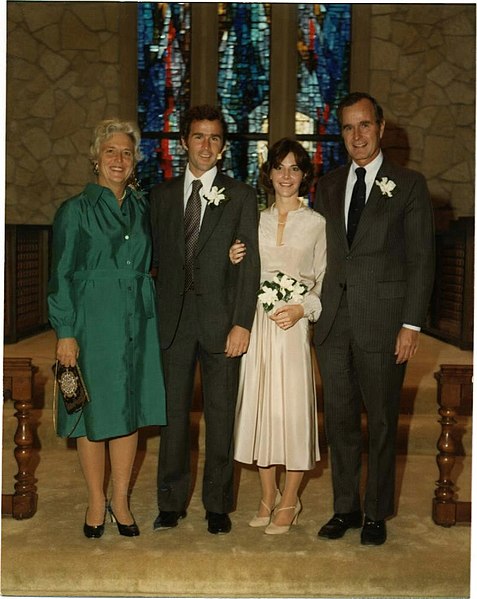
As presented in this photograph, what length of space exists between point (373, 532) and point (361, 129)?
1.71 metres

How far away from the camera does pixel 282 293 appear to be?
3326 mm

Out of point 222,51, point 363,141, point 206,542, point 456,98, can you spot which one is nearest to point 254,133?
point 222,51

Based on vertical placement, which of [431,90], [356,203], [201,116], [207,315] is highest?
[431,90]

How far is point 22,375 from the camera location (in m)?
3.70

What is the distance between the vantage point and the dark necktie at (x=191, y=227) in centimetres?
339

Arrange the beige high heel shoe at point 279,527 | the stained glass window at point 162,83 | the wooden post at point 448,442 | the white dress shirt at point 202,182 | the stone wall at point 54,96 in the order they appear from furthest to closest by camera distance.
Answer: the stained glass window at point 162,83 → the stone wall at point 54,96 → the wooden post at point 448,442 → the beige high heel shoe at point 279,527 → the white dress shirt at point 202,182

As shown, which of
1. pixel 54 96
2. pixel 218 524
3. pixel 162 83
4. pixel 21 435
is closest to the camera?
pixel 218 524

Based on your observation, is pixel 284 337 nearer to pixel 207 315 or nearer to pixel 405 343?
pixel 207 315

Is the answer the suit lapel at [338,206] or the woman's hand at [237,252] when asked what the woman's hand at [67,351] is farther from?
the suit lapel at [338,206]

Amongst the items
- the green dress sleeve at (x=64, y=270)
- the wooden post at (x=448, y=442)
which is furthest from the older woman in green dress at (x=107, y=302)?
the wooden post at (x=448, y=442)

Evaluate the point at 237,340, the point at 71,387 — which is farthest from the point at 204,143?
the point at 71,387

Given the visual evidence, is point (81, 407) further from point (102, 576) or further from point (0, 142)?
point (0, 142)

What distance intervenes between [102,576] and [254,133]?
5.72 metres

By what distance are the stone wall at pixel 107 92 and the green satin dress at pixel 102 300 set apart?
4.69 metres
